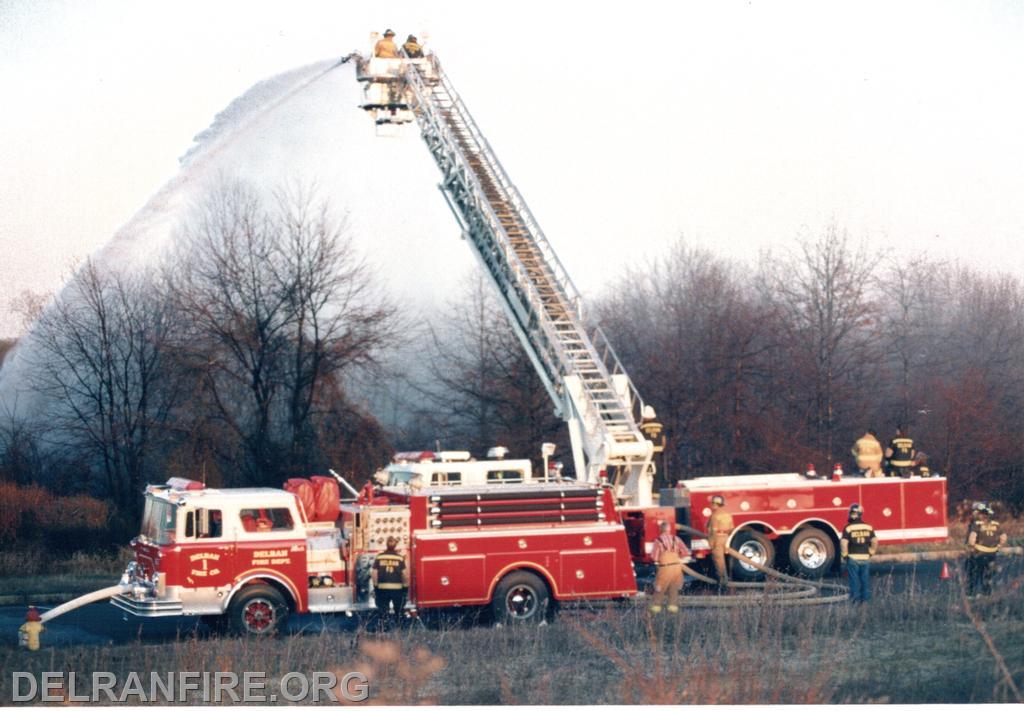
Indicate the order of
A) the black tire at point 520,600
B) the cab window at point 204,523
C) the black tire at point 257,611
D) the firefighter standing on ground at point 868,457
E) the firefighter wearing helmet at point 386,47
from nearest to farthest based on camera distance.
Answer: the black tire at point 257,611, the cab window at point 204,523, the black tire at point 520,600, the firefighter standing on ground at point 868,457, the firefighter wearing helmet at point 386,47

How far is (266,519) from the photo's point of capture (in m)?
16.2

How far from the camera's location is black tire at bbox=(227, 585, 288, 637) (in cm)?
1560

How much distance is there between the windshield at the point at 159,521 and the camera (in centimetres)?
1582

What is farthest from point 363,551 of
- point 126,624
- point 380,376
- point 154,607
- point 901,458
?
point 380,376

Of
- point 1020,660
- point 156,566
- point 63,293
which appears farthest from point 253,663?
point 63,293

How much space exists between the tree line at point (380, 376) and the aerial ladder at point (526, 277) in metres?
7.03

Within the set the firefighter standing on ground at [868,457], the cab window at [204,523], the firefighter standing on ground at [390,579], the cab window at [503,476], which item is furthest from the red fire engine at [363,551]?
the firefighter standing on ground at [868,457]

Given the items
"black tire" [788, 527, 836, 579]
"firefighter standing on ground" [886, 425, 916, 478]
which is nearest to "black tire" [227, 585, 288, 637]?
"black tire" [788, 527, 836, 579]

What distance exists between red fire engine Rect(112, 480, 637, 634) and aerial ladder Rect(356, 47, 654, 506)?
146 inches

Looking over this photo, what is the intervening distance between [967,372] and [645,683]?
25.2 metres

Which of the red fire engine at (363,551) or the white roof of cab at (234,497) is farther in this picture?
the white roof of cab at (234,497)

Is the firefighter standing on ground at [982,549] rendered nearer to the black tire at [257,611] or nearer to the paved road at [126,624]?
the paved road at [126,624]

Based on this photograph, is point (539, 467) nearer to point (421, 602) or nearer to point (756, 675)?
point (421, 602)

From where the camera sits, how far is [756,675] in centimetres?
1150
